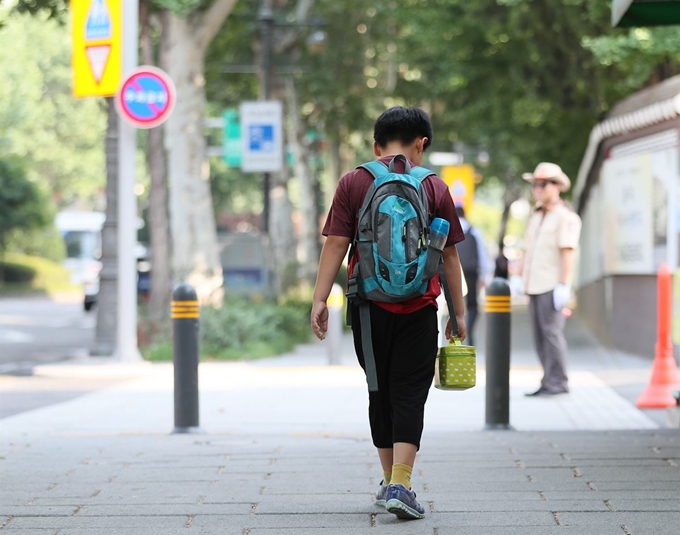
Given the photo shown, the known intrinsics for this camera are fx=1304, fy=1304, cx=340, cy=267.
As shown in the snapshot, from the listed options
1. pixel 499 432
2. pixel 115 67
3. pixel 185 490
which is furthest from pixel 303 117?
pixel 185 490

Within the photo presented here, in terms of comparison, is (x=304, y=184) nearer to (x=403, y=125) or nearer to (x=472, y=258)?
(x=472, y=258)

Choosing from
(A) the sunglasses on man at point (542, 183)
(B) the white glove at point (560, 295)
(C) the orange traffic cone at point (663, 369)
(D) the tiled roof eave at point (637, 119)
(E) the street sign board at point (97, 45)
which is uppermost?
(E) the street sign board at point (97, 45)

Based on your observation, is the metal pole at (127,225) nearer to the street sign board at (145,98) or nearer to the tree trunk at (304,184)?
the street sign board at (145,98)

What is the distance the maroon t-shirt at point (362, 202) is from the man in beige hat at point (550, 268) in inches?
205

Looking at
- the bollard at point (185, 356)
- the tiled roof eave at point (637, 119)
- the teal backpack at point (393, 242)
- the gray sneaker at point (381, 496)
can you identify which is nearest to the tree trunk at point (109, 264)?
the tiled roof eave at point (637, 119)

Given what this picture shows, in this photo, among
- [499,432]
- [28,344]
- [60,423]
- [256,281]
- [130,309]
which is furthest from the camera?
[256,281]

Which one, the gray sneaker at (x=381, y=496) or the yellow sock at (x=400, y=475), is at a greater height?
the yellow sock at (x=400, y=475)

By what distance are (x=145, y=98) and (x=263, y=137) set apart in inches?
235

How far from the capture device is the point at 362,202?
5.31 metres

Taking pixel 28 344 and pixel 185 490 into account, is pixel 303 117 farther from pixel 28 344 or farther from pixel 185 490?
pixel 185 490

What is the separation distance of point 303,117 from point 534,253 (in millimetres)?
20726

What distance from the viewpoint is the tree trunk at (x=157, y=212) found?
1838 cm

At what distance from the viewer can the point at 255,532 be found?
5043 mm

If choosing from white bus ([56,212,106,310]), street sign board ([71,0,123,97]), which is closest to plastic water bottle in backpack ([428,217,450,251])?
street sign board ([71,0,123,97])
